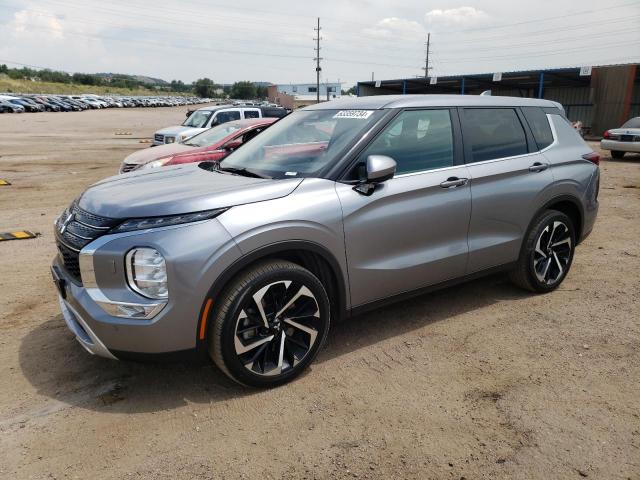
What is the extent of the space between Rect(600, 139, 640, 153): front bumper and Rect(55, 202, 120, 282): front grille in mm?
17306

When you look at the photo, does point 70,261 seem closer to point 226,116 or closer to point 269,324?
point 269,324

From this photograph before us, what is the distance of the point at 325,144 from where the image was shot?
3.79 meters

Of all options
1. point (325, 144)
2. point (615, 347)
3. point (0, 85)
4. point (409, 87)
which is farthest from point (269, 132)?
point (0, 85)

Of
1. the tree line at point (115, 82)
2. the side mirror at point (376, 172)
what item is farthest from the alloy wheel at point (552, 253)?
the tree line at point (115, 82)

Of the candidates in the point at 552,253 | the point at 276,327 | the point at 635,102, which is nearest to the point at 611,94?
the point at 635,102

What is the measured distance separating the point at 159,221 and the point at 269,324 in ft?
2.95

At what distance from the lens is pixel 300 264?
3447 mm

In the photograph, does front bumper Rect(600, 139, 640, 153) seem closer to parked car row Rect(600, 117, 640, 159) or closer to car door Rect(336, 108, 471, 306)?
parked car row Rect(600, 117, 640, 159)

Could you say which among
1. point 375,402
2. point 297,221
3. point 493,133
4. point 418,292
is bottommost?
point 375,402

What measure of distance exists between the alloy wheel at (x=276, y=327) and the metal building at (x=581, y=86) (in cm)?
3329

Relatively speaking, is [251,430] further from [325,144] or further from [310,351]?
[325,144]

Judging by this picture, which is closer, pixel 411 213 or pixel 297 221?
pixel 297 221

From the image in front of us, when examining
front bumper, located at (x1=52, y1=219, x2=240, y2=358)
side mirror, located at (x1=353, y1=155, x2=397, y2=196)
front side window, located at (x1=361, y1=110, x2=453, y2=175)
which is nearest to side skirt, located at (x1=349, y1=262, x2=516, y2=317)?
side mirror, located at (x1=353, y1=155, x2=397, y2=196)

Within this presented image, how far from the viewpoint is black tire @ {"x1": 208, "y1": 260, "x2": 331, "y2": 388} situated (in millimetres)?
2990
